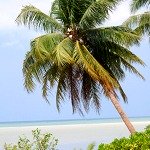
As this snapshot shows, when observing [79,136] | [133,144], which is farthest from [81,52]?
[79,136]

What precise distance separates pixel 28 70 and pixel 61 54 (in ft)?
8.90

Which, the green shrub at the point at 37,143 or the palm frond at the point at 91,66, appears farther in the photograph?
the palm frond at the point at 91,66

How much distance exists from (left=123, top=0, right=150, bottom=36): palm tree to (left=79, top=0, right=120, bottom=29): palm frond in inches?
241

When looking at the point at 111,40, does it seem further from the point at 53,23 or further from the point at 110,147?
the point at 110,147

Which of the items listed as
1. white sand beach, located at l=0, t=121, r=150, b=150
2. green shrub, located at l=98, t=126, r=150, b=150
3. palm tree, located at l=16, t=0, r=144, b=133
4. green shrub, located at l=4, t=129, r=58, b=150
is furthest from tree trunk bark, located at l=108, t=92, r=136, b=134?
white sand beach, located at l=0, t=121, r=150, b=150

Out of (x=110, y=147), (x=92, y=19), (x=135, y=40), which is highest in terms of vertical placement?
(x=92, y=19)

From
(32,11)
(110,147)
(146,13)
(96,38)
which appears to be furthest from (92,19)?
(110,147)

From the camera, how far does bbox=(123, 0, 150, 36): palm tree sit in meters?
30.1

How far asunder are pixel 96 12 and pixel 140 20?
6.86 meters

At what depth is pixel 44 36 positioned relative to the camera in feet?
76.4

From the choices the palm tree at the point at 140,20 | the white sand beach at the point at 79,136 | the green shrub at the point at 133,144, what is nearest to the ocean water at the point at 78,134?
the white sand beach at the point at 79,136

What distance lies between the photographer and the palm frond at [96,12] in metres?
23.9

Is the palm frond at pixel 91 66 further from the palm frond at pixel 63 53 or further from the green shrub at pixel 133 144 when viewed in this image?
the green shrub at pixel 133 144

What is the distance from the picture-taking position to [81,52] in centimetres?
2292
